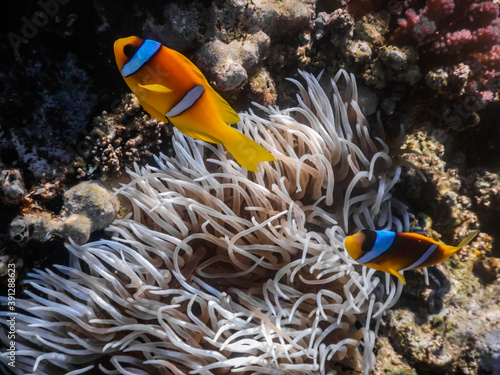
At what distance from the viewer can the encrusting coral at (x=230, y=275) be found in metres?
2.04

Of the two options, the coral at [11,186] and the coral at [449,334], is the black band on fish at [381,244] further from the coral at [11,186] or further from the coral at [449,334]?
the coral at [11,186]

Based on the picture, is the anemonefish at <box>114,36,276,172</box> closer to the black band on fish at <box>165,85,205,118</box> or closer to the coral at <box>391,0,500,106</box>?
the black band on fish at <box>165,85,205,118</box>

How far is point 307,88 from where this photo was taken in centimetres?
277

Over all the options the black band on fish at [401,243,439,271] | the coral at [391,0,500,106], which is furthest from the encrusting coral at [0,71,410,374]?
the coral at [391,0,500,106]

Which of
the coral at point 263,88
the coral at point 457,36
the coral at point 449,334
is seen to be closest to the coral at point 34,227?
the coral at point 263,88

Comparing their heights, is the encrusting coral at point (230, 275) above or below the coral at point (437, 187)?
above

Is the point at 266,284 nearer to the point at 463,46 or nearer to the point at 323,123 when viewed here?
the point at 323,123

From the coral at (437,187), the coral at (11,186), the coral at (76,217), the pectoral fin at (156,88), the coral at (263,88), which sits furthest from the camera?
the coral at (437,187)

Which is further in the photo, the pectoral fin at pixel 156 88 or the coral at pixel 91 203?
the coral at pixel 91 203

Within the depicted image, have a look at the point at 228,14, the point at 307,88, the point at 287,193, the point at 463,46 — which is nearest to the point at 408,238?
the point at 287,193

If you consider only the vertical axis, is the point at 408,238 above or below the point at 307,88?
below

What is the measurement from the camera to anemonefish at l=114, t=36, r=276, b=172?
4.86 ft

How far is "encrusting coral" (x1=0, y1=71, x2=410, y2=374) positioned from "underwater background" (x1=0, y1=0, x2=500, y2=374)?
0.01 metres

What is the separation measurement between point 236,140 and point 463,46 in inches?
85.5
